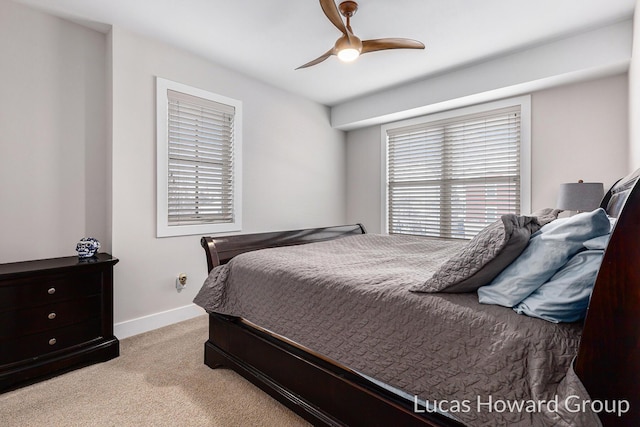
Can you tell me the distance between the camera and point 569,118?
308 centimetres

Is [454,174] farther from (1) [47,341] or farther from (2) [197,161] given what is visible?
(1) [47,341]

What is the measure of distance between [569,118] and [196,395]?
4.03 metres

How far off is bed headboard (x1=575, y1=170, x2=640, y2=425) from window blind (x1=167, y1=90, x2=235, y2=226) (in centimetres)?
308

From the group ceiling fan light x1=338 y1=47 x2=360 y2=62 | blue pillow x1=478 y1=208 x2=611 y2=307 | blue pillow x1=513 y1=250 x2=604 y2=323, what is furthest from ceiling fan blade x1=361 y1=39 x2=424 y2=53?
blue pillow x1=513 y1=250 x2=604 y2=323

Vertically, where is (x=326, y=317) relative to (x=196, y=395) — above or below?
above

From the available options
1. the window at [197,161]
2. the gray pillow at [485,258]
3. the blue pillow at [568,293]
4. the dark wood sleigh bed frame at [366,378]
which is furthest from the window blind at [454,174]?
the blue pillow at [568,293]

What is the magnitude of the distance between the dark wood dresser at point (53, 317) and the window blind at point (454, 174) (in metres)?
3.55

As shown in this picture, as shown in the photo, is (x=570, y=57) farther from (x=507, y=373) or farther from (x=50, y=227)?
(x=50, y=227)

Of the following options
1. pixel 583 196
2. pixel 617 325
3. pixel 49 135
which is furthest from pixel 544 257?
pixel 49 135

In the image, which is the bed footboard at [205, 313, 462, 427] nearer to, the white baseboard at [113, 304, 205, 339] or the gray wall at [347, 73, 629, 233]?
the white baseboard at [113, 304, 205, 339]

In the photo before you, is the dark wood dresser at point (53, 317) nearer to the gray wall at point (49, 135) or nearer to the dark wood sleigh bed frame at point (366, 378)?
the gray wall at point (49, 135)

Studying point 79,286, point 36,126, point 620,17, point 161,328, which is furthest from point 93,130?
point 620,17

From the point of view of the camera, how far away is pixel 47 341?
6.68ft

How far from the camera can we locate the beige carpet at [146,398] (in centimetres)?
160
